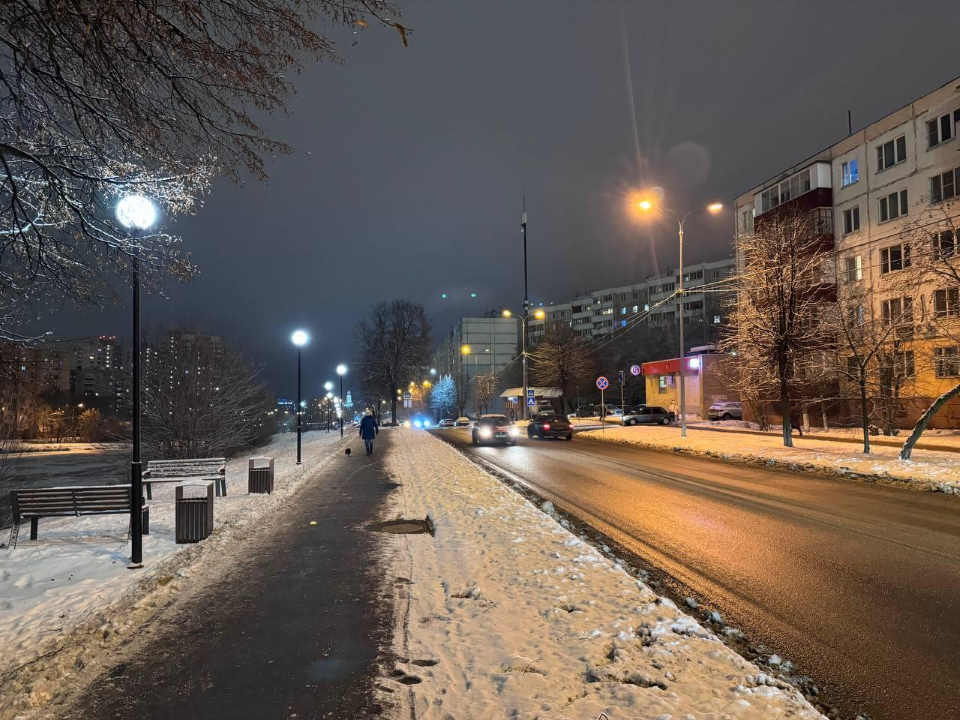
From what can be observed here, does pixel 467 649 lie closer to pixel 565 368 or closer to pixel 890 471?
pixel 890 471

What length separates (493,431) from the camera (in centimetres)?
2884

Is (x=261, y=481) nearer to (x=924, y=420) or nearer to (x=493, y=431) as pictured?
(x=493, y=431)

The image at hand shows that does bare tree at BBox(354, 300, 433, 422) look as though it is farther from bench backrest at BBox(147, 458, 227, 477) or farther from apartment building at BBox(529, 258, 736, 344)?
bench backrest at BBox(147, 458, 227, 477)

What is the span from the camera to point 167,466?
1443 centimetres

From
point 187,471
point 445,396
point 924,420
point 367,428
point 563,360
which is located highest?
point 563,360

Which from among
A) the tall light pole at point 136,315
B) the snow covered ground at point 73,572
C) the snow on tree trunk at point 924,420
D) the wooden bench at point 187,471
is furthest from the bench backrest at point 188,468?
the snow on tree trunk at point 924,420

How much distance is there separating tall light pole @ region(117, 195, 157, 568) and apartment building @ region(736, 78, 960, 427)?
2391 centimetres

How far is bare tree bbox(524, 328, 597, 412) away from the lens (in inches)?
2366

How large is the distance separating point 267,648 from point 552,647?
7.47 feet

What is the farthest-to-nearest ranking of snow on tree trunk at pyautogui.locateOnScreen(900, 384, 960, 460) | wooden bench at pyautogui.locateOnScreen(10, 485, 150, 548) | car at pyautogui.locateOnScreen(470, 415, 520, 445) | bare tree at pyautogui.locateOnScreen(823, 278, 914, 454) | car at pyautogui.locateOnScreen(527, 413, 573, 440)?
car at pyautogui.locateOnScreen(527, 413, 573, 440) → car at pyautogui.locateOnScreen(470, 415, 520, 445) → bare tree at pyautogui.locateOnScreen(823, 278, 914, 454) → snow on tree trunk at pyautogui.locateOnScreen(900, 384, 960, 460) → wooden bench at pyautogui.locateOnScreen(10, 485, 150, 548)

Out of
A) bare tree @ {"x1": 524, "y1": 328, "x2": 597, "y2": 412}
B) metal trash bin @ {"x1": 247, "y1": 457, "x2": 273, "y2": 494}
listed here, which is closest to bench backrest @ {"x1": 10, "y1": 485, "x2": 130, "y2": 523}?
metal trash bin @ {"x1": 247, "y1": 457, "x2": 273, "y2": 494}

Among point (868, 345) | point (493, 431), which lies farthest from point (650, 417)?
point (868, 345)

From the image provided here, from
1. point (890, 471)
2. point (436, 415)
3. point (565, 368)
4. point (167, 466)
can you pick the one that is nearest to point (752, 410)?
point (890, 471)

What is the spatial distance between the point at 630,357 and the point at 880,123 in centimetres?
4625
